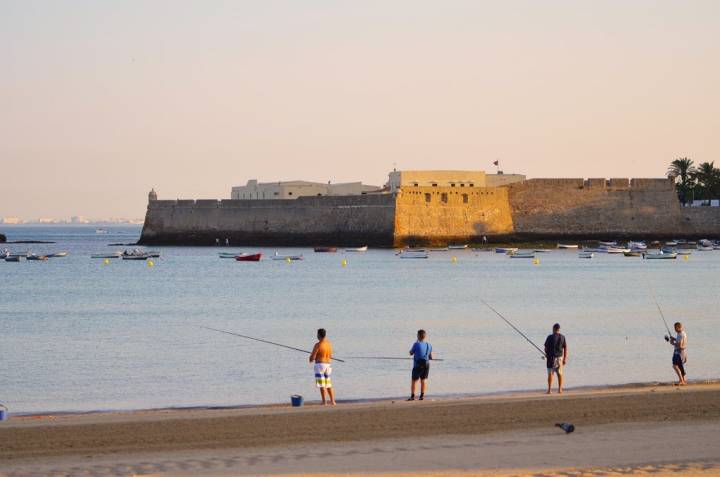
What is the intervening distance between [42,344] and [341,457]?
13.8m

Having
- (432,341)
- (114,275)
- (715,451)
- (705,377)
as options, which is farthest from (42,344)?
(114,275)

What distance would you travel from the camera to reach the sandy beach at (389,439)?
10055 millimetres

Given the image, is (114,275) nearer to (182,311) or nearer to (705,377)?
(182,311)

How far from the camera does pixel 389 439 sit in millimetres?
11352

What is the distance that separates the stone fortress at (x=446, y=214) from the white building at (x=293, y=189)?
7320 mm

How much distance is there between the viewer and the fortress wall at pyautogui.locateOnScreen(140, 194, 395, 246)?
219 feet

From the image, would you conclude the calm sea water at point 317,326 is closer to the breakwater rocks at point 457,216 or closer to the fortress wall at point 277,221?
the breakwater rocks at point 457,216

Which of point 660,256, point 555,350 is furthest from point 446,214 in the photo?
point 555,350

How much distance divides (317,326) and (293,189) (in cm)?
5282

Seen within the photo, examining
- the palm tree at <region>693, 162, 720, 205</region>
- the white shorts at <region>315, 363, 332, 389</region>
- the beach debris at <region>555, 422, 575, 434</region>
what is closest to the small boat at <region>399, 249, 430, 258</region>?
the palm tree at <region>693, 162, 720, 205</region>

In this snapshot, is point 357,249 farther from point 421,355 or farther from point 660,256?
point 421,355

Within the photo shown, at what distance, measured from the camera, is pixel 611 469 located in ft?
32.0

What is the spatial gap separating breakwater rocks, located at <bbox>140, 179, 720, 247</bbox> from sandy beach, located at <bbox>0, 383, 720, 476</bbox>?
2005 inches

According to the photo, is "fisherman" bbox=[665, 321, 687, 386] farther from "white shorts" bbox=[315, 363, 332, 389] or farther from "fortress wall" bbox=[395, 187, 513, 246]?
"fortress wall" bbox=[395, 187, 513, 246]
